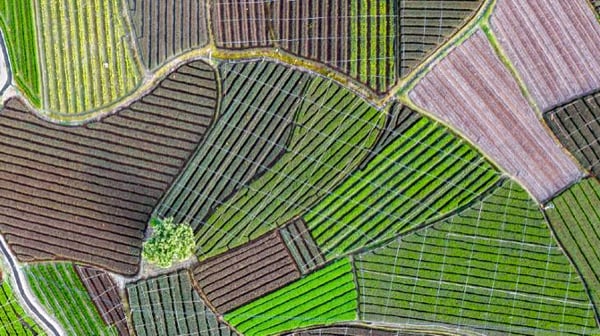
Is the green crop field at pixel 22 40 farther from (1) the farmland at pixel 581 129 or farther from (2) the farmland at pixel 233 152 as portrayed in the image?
(1) the farmland at pixel 581 129

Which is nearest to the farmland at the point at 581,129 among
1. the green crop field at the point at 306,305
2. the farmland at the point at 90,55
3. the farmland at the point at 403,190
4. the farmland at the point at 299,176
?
the farmland at the point at 403,190

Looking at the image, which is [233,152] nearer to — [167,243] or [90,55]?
[167,243]

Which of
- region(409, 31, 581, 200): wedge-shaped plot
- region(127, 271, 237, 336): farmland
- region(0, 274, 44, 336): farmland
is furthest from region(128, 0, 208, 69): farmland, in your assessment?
A: region(0, 274, 44, 336): farmland

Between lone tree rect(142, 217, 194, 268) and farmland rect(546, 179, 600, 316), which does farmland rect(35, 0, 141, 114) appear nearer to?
lone tree rect(142, 217, 194, 268)

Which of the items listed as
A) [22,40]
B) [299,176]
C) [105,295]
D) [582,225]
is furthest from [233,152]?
[582,225]

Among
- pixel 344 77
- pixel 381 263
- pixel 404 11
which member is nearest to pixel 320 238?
pixel 381 263
